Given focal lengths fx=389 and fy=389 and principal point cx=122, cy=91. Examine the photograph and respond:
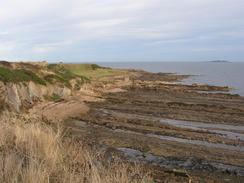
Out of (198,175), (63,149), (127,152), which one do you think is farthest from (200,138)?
(63,149)

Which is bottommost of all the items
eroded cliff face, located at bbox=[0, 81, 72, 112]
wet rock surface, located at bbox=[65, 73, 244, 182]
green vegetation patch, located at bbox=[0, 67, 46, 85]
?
wet rock surface, located at bbox=[65, 73, 244, 182]

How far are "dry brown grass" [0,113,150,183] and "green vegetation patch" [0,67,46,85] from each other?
13025 millimetres

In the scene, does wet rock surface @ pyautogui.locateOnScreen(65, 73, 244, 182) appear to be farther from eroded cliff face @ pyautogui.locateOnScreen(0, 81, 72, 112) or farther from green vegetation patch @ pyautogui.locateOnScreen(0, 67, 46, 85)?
green vegetation patch @ pyautogui.locateOnScreen(0, 67, 46, 85)

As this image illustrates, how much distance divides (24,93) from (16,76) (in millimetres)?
1197

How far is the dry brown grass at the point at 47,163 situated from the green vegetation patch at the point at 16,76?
513 inches

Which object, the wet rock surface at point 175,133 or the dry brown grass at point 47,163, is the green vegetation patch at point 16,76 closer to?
the wet rock surface at point 175,133

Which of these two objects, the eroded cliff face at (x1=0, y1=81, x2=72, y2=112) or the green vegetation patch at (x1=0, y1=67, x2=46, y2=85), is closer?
the eroded cliff face at (x1=0, y1=81, x2=72, y2=112)

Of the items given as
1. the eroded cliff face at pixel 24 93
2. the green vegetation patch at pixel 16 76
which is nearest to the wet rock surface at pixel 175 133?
the eroded cliff face at pixel 24 93

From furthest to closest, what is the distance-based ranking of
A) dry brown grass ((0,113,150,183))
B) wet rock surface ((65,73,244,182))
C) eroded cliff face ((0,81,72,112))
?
eroded cliff face ((0,81,72,112)), wet rock surface ((65,73,244,182)), dry brown grass ((0,113,150,183))

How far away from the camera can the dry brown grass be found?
6.18m

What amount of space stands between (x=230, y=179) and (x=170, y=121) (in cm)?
1223

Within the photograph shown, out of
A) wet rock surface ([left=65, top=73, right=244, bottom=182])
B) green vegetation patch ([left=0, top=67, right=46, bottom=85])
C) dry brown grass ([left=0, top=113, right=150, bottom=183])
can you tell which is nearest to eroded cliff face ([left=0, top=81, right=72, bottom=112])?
green vegetation patch ([left=0, top=67, right=46, bottom=85])

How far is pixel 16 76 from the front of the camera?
2489cm

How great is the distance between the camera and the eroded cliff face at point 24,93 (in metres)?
21.3
